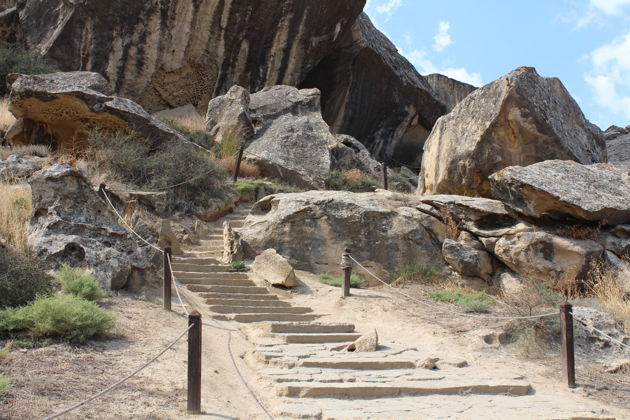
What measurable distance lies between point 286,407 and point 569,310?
3.24 metres

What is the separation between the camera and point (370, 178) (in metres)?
18.7

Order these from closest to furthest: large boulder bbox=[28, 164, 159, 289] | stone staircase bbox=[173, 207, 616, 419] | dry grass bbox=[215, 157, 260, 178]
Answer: stone staircase bbox=[173, 207, 616, 419], large boulder bbox=[28, 164, 159, 289], dry grass bbox=[215, 157, 260, 178]

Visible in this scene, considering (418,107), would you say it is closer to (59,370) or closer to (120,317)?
(120,317)

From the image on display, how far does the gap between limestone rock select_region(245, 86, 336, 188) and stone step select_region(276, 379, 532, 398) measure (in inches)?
434

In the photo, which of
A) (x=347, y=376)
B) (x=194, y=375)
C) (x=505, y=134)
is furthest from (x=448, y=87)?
(x=194, y=375)

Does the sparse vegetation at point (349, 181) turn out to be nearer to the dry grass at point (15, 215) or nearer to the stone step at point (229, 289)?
the stone step at point (229, 289)

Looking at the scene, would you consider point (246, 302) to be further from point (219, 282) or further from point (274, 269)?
point (274, 269)

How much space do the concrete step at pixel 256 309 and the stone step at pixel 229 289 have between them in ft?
2.36

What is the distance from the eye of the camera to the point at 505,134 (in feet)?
40.1

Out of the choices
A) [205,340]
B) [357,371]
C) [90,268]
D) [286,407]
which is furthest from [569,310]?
[90,268]

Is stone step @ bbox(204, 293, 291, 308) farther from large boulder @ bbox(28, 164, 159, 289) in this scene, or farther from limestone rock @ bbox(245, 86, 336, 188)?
limestone rock @ bbox(245, 86, 336, 188)

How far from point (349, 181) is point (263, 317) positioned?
8977 mm

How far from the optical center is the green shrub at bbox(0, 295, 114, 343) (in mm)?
5977

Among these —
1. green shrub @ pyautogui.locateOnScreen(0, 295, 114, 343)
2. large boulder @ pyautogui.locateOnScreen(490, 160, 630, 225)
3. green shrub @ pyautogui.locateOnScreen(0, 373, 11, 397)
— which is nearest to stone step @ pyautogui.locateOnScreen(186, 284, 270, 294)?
green shrub @ pyautogui.locateOnScreen(0, 295, 114, 343)
